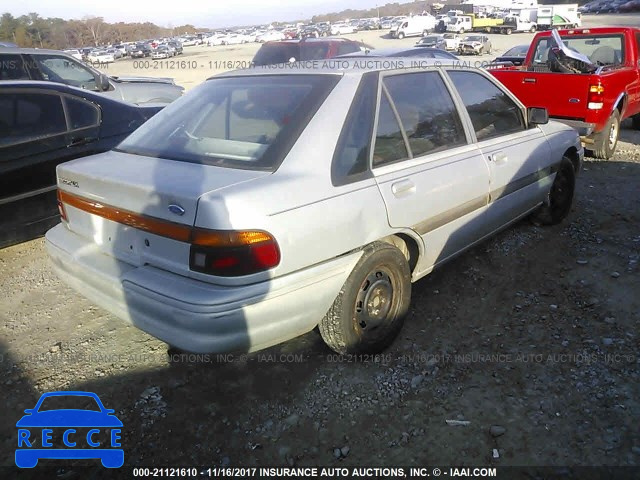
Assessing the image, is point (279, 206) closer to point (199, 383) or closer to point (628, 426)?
point (199, 383)

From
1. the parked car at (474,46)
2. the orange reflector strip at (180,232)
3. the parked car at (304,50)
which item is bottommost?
the orange reflector strip at (180,232)

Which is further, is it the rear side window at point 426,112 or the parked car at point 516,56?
the parked car at point 516,56

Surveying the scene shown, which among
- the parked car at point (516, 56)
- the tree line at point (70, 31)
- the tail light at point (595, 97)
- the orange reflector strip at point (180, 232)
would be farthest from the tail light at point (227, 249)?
the tree line at point (70, 31)

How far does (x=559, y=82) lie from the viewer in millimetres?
6723

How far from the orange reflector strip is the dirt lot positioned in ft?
3.17

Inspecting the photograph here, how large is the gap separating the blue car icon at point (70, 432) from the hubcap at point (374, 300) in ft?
4.56

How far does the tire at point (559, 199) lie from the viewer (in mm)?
4770

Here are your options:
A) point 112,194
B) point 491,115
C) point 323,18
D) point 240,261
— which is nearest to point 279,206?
point 240,261

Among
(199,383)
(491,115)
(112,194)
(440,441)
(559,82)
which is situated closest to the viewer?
(440,441)

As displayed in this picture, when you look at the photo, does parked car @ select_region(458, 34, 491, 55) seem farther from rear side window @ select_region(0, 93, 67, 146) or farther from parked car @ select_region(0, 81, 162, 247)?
rear side window @ select_region(0, 93, 67, 146)

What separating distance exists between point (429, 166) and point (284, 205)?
116 centimetres

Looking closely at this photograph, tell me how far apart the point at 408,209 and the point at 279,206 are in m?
0.92

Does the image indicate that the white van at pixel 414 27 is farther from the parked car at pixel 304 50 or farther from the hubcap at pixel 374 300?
the hubcap at pixel 374 300

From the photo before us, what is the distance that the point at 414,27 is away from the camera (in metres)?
50.2
